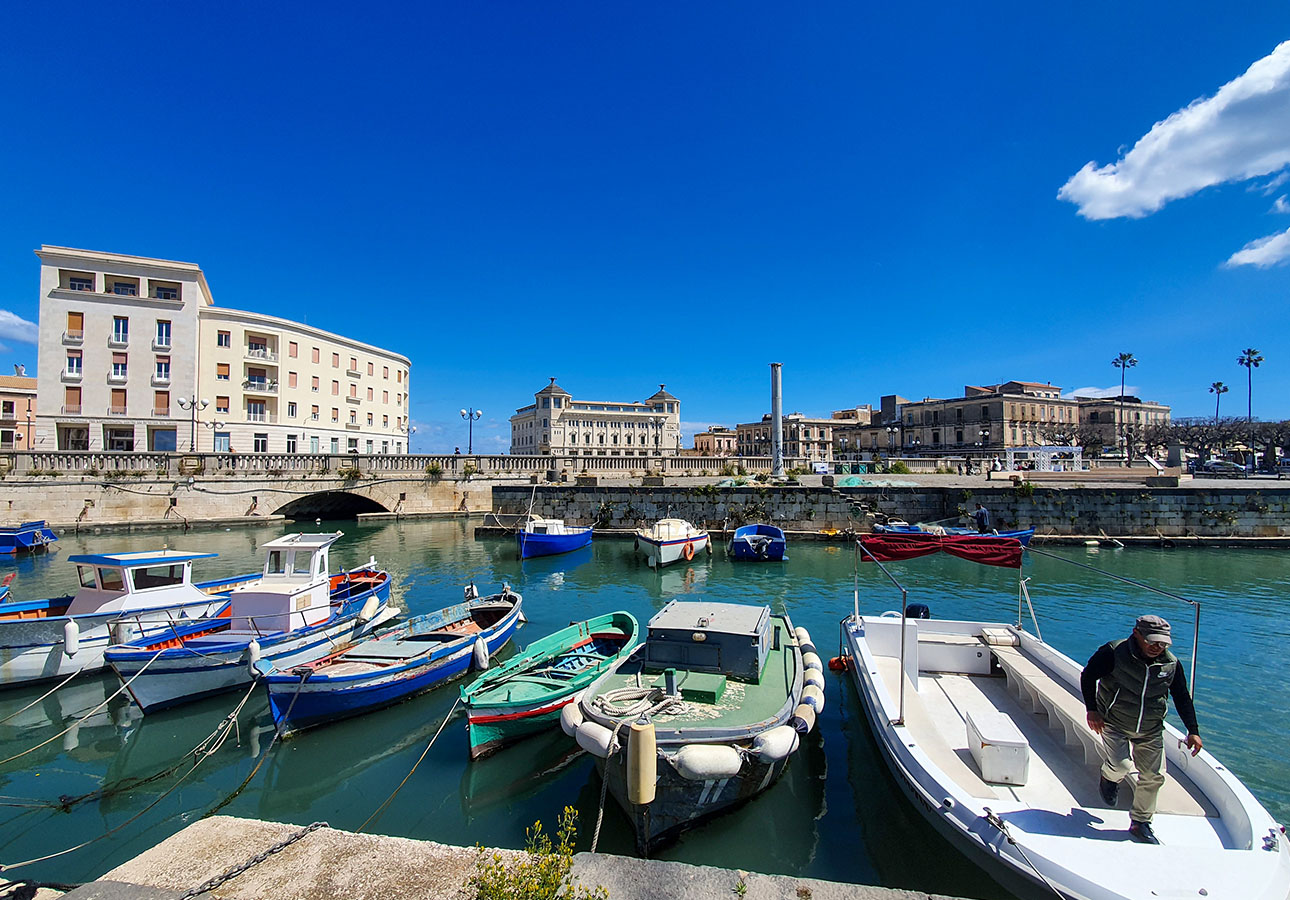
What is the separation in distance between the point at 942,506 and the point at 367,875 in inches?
1161

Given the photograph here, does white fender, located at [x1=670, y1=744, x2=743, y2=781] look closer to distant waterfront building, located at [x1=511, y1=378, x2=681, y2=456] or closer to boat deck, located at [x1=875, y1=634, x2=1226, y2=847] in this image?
boat deck, located at [x1=875, y1=634, x2=1226, y2=847]

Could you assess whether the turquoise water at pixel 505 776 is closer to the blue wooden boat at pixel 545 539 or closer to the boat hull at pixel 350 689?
the boat hull at pixel 350 689

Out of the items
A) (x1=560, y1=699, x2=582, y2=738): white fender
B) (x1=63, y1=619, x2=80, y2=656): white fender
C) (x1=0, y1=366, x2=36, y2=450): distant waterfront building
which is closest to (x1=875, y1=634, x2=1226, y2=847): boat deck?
(x1=560, y1=699, x2=582, y2=738): white fender

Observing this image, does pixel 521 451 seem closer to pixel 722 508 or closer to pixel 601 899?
pixel 722 508

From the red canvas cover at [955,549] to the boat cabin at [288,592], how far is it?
11.2m

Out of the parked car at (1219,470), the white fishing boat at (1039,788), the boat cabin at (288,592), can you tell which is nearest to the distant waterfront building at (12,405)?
the boat cabin at (288,592)

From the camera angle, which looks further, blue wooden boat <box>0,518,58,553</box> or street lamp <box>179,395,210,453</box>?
street lamp <box>179,395,210,453</box>

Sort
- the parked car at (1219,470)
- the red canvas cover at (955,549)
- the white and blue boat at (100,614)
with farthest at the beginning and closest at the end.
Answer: the parked car at (1219,470) → the white and blue boat at (100,614) → the red canvas cover at (955,549)

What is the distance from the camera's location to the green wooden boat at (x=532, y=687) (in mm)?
8383

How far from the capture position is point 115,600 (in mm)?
11414

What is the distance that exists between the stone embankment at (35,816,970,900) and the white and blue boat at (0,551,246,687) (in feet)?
29.8

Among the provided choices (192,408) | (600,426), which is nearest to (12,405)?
(192,408)

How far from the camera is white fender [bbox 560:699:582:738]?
6977 millimetres

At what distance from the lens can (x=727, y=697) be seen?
25.0 ft
